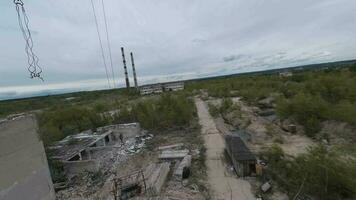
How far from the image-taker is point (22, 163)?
4871 millimetres

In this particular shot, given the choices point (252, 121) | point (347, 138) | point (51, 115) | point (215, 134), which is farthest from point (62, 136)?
point (347, 138)

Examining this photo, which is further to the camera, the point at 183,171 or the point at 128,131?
the point at 128,131

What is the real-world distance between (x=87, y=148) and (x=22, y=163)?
9.96 m

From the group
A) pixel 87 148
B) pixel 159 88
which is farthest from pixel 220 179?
pixel 159 88

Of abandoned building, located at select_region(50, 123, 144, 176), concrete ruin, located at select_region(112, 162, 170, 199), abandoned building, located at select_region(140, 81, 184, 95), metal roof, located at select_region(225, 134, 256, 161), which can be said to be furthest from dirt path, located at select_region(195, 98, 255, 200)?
abandoned building, located at select_region(140, 81, 184, 95)

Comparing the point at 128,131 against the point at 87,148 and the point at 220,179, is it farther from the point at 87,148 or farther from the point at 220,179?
the point at 220,179

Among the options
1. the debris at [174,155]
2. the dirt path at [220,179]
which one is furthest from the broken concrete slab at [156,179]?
the dirt path at [220,179]

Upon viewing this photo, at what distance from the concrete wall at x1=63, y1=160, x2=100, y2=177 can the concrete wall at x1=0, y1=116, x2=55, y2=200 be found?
6.24 m

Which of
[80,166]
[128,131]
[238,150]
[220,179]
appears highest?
[238,150]

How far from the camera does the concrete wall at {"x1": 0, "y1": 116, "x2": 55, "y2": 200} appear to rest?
448cm

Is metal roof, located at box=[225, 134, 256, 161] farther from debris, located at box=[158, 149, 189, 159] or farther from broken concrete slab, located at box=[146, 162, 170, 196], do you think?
broken concrete slab, located at box=[146, 162, 170, 196]

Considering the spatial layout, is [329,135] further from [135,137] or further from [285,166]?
[135,137]

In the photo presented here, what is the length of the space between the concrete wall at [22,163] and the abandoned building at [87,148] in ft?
21.6

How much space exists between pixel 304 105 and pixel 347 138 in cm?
343
